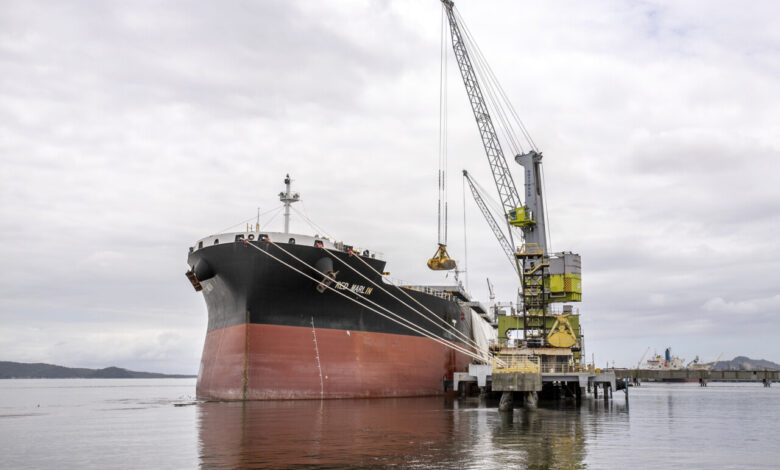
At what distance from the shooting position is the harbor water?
15.0 m

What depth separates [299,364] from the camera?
31.9m

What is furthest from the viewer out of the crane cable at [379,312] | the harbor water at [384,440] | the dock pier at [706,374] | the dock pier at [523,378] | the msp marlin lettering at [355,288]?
the dock pier at [706,374]

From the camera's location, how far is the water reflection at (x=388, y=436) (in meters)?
14.7

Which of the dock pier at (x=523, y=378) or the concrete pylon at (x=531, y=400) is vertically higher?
the dock pier at (x=523, y=378)

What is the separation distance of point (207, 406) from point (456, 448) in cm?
1825

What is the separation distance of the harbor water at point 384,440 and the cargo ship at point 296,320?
280 centimetres

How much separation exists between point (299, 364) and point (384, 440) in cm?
1431

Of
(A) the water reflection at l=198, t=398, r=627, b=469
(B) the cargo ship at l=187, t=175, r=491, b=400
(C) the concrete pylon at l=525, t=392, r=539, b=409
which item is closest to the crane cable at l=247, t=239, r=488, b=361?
(B) the cargo ship at l=187, t=175, r=491, b=400

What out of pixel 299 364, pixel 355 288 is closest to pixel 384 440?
pixel 299 364

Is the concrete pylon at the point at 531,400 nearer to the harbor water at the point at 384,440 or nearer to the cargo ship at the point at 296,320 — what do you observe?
the harbor water at the point at 384,440

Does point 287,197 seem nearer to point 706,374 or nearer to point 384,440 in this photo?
point 384,440

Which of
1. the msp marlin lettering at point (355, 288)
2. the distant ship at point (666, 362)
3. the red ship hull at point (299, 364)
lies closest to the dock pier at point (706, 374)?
the distant ship at point (666, 362)

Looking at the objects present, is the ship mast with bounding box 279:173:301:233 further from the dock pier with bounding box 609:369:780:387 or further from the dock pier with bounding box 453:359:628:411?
the dock pier with bounding box 609:369:780:387

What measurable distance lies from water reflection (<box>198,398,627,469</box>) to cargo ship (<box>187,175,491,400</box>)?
206 cm
